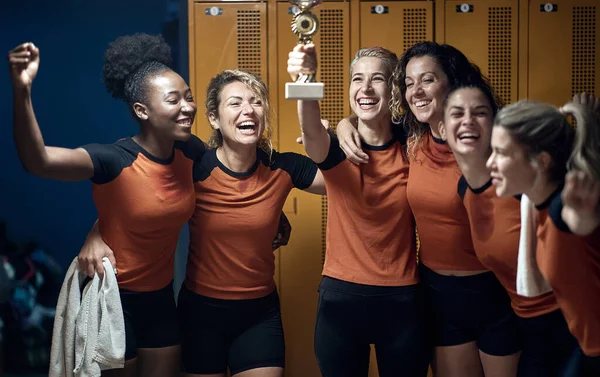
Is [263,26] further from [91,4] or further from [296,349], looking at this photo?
[296,349]

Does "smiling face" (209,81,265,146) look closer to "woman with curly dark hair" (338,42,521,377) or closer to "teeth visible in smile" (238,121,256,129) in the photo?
"teeth visible in smile" (238,121,256,129)

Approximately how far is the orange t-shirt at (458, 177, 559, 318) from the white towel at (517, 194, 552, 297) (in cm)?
15

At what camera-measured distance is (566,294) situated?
252cm

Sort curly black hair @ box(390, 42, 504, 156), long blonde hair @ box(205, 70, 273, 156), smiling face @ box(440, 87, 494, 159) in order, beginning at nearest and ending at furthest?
smiling face @ box(440, 87, 494, 159) → curly black hair @ box(390, 42, 504, 156) → long blonde hair @ box(205, 70, 273, 156)

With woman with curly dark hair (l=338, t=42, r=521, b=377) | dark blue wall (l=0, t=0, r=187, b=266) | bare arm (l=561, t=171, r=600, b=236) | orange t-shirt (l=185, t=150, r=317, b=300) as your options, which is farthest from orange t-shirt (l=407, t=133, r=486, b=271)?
dark blue wall (l=0, t=0, r=187, b=266)

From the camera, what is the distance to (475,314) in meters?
3.13

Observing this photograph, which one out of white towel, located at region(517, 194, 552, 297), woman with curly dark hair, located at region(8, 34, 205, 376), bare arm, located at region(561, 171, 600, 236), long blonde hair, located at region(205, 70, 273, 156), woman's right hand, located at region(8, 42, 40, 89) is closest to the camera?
bare arm, located at region(561, 171, 600, 236)

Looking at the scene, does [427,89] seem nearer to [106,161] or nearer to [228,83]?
[228,83]

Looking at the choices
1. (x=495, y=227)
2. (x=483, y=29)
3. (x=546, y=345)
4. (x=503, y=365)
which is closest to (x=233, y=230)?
(x=495, y=227)

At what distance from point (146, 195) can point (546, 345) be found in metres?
1.64

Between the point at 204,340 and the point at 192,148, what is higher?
the point at 192,148

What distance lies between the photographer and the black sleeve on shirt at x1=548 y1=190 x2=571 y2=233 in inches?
96.0

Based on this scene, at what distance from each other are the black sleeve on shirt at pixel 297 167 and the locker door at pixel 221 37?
67cm

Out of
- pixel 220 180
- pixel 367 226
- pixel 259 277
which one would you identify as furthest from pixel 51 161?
pixel 367 226
